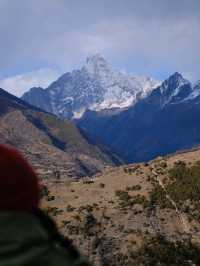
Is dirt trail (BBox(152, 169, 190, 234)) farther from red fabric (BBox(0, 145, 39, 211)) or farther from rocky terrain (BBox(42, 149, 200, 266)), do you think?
red fabric (BBox(0, 145, 39, 211))

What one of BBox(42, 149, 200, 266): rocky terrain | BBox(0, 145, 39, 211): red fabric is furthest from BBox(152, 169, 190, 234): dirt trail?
BBox(0, 145, 39, 211): red fabric

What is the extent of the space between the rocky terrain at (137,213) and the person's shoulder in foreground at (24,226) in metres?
72.8

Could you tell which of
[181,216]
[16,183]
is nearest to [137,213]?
[181,216]

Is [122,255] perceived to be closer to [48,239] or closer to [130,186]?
[130,186]

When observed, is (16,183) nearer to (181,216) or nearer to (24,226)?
(24,226)

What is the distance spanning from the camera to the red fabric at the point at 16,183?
10.8 ft

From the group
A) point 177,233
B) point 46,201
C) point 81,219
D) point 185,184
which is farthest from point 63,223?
point 185,184

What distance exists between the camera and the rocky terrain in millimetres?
81688

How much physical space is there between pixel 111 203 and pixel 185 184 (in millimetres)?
14908

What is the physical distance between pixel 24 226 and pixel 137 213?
3668 inches

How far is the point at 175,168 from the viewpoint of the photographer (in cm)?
11312

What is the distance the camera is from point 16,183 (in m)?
3.32

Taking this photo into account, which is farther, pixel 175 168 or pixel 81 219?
pixel 175 168

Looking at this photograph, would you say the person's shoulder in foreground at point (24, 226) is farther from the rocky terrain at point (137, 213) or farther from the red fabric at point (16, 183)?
the rocky terrain at point (137, 213)
